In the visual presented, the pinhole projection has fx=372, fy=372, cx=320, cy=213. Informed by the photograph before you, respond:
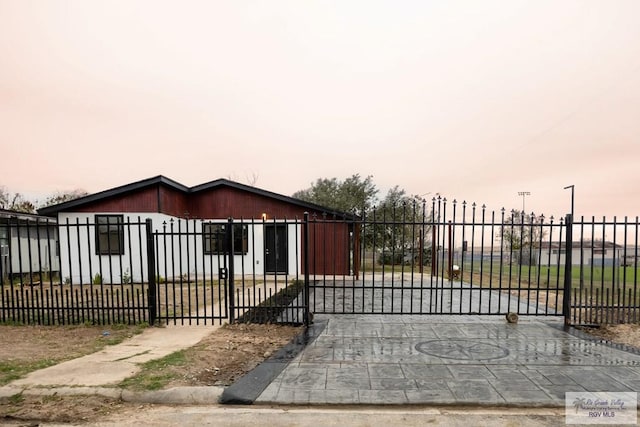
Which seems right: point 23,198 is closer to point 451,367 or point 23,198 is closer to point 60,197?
point 60,197

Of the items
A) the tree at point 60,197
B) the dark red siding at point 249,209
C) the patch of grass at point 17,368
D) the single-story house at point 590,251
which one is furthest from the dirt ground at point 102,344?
the tree at point 60,197

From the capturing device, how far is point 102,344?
5.98m

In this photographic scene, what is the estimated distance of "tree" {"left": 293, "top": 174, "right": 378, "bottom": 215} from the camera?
30109mm

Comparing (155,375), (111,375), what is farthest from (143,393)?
(111,375)

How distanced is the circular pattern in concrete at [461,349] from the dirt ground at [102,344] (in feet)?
7.30

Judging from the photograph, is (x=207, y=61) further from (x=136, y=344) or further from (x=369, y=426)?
(x=369, y=426)

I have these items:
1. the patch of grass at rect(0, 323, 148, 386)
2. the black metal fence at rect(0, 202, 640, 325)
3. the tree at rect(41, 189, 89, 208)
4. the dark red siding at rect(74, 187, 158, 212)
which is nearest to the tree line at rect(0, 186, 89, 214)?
the tree at rect(41, 189, 89, 208)

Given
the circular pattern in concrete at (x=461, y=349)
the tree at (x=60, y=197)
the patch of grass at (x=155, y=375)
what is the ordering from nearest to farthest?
the patch of grass at (x=155, y=375), the circular pattern in concrete at (x=461, y=349), the tree at (x=60, y=197)

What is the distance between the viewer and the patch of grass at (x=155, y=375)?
4125 millimetres

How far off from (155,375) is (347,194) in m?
26.8

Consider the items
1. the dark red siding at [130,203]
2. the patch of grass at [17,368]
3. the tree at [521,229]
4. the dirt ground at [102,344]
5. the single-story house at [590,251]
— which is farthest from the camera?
the dark red siding at [130,203]

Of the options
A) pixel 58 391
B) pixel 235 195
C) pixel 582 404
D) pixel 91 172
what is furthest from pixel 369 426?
pixel 91 172

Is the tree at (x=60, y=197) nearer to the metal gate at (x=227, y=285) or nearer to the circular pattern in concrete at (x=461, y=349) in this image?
the metal gate at (x=227, y=285)

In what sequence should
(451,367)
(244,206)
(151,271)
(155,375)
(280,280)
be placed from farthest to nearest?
(244,206), (280,280), (151,271), (451,367), (155,375)
